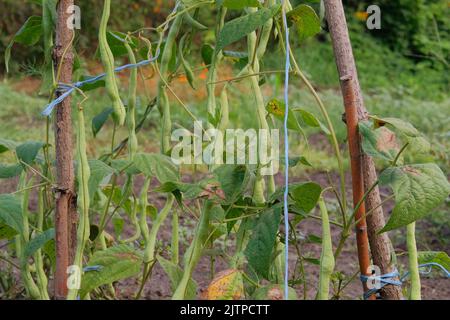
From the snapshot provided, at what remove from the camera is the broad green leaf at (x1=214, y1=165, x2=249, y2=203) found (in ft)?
3.75

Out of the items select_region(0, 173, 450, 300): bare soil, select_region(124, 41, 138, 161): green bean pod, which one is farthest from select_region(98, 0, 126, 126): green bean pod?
select_region(0, 173, 450, 300): bare soil

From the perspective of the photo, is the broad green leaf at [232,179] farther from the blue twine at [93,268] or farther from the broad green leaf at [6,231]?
the broad green leaf at [6,231]

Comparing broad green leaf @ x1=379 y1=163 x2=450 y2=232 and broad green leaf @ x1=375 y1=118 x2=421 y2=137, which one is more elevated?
broad green leaf @ x1=375 y1=118 x2=421 y2=137

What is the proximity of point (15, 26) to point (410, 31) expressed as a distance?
3268mm

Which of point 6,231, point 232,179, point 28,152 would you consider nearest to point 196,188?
point 232,179

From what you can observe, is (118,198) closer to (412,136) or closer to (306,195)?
(306,195)

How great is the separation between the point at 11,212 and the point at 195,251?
0.34m

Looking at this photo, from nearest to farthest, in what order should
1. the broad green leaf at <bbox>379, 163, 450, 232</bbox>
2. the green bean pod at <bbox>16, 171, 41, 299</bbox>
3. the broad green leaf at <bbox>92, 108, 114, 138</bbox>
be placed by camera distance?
1. the broad green leaf at <bbox>379, 163, 450, 232</bbox>
2. the green bean pod at <bbox>16, 171, 41, 299</bbox>
3. the broad green leaf at <bbox>92, 108, 114, 138</bbox>

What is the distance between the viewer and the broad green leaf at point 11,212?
1291mm

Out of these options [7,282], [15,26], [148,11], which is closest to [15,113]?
[15,26]

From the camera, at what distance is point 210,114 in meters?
1.31

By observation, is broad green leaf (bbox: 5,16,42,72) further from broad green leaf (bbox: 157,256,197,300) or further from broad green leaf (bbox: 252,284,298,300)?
broad green leaf (bbox: 252,284,298,300)

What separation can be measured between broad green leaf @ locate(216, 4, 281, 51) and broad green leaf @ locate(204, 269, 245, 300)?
317mm
